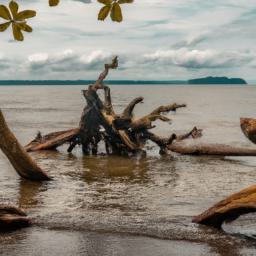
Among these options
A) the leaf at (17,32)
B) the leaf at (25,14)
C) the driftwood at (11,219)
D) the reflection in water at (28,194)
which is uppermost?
the leaf at (25,14)

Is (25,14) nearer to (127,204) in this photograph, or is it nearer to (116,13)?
(116,13)

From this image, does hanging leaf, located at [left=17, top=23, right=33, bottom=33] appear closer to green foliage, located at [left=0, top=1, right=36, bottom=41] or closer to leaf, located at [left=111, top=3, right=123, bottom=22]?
green foliage, located at [left=0, top=1, right=36, bottom=41]

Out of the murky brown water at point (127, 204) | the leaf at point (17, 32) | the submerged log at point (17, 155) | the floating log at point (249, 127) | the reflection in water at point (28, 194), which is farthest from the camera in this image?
the submerged log at point (17, 155)

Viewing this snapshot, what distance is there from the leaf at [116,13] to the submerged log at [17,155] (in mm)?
10148

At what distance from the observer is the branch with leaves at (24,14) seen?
3307 mm

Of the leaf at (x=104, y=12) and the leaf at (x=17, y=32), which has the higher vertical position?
the leaf at (x=104, y=12)

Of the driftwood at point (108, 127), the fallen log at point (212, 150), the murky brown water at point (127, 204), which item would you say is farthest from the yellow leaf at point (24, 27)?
the fallen log at point (212, 150)

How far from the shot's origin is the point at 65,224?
31.7ft

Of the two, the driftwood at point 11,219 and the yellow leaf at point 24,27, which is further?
the driftwood at point 11,219

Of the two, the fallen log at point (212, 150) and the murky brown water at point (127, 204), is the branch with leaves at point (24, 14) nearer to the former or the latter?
the murky brown water at point (127, 204)

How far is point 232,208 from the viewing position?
8.60 meters

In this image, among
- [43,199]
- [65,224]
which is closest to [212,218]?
[65,224]

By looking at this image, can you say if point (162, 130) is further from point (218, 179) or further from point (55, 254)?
point (55, 254)

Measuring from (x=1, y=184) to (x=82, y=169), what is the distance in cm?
385
